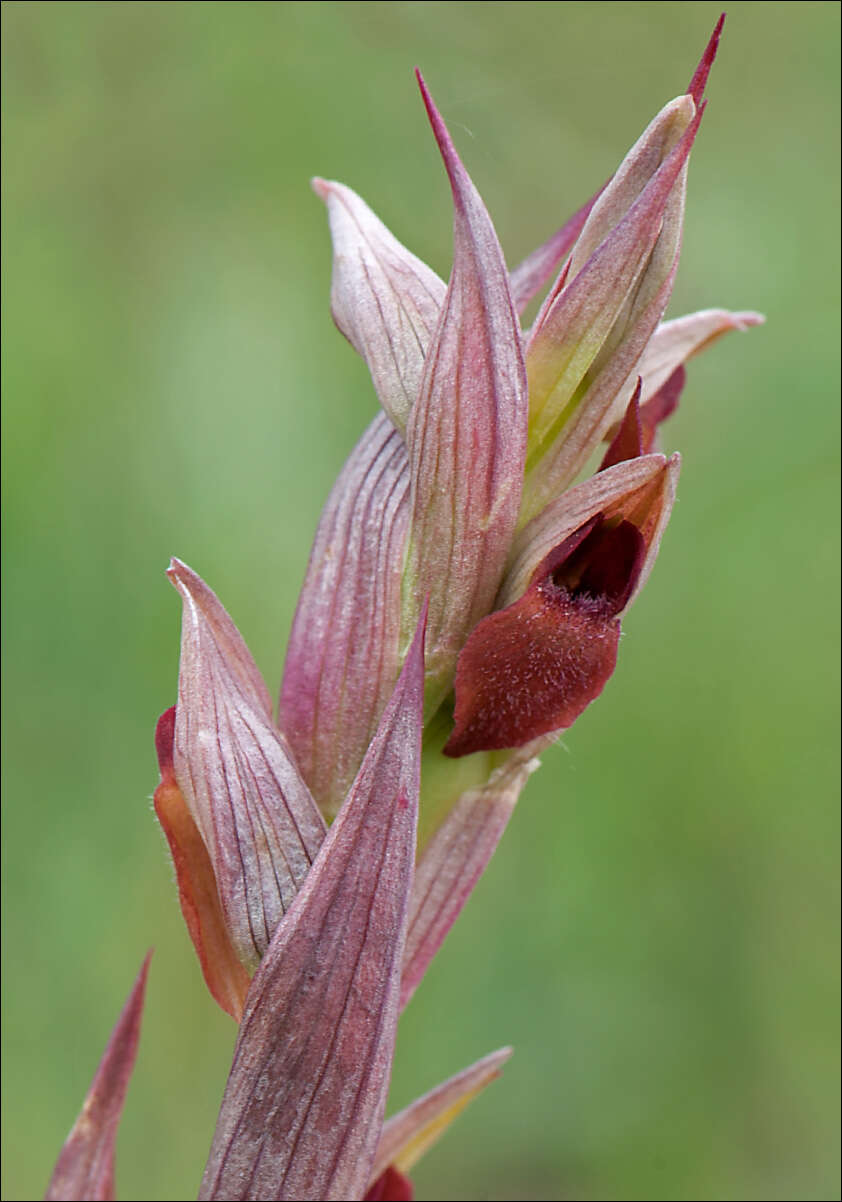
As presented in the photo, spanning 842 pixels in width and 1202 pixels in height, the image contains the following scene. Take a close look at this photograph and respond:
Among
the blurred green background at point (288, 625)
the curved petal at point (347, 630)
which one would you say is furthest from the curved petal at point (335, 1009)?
the blurred green background at point (288, 625)

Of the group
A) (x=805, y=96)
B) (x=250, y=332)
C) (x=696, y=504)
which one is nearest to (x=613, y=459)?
(x=250, y=332)

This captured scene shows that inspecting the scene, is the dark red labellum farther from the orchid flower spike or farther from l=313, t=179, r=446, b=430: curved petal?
l=313, t=179, r=446, b=430: curved petal

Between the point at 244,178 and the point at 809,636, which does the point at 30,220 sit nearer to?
the point at 244,178

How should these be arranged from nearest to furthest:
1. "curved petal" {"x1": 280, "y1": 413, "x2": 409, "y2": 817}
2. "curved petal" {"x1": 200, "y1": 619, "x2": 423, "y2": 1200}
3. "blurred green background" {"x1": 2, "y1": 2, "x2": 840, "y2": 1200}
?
1. "curved petal" {"x1": 200, "y1": 619, "x2": 423, "y2": 1200}
2. "curved petal" {"x1": 280, "y1": 413, "x2": 409, "y2": 817}
3. "blurred green background" {"x1": 2, "y1": 2, "x2": 840, "y2": 1200}

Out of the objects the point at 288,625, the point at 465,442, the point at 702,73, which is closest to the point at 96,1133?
the point at 465,442

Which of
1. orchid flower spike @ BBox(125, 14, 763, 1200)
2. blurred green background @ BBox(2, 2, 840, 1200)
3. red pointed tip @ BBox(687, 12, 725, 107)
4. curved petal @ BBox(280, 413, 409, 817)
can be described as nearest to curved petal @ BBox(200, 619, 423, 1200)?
orchid flower spike @ BBox(125, 14, 763, 1200)

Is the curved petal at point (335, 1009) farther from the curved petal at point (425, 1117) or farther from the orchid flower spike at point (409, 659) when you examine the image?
the curved petal at point (425, 1117)

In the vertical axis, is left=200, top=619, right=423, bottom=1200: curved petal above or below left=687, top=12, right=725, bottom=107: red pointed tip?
below
